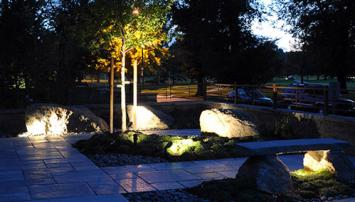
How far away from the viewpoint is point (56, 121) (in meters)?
17.0

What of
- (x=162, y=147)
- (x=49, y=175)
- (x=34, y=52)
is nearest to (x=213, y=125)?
(x=162, y=147)

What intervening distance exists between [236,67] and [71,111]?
19.6 m

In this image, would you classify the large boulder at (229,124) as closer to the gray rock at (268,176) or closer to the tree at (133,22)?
the tree at (133,22)

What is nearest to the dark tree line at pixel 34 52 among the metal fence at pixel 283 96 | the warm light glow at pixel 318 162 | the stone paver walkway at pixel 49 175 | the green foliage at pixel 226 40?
the metal fence at pixel 283 96

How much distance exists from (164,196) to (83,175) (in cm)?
224

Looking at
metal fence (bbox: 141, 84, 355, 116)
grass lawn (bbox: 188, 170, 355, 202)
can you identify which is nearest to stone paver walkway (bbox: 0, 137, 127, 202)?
grass lawn (bbox: 188, 170, 355, 202)

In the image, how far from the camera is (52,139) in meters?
14.9

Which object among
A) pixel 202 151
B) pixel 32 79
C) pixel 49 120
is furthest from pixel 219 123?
pixel 32 79

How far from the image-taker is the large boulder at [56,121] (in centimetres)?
1698

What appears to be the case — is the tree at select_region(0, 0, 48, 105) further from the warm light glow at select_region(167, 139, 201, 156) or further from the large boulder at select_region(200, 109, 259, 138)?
the warm light glow at select_region(167, 139, 201, 156)

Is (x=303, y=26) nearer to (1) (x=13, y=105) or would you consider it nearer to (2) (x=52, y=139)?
(1) (x=13, y=105)

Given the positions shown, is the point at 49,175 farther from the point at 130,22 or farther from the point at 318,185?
the point at 130,22

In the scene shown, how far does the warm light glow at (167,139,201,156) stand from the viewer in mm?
11484

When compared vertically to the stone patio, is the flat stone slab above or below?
above
